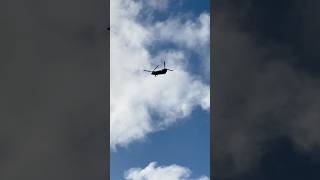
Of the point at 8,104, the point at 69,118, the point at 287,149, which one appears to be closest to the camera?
the point at 8,104

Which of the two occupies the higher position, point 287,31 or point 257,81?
point 287,31

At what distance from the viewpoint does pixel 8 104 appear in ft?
220

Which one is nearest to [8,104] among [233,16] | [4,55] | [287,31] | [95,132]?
[4,55]

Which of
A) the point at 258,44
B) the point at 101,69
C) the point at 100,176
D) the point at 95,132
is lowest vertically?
the point at 100,176

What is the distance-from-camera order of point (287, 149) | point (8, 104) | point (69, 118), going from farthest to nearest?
point (287, 149) → point (69, 118) → point (8, 104)

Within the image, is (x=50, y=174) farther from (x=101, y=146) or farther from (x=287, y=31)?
→ (x=287, y=31)

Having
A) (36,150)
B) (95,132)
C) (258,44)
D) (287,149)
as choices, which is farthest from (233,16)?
(36,150)

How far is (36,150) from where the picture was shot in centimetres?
7094

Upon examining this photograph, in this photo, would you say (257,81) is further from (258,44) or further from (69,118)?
(69,118)

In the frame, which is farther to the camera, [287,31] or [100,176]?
[287,31]

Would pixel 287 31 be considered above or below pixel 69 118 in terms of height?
above

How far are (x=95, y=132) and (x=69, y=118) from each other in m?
3.34

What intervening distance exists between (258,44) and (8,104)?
3710cm

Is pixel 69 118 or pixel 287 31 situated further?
pixel 287 31
